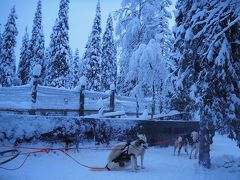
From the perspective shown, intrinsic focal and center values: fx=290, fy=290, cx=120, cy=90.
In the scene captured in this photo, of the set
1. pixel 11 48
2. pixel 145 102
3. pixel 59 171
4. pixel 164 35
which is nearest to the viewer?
pixel 59 171

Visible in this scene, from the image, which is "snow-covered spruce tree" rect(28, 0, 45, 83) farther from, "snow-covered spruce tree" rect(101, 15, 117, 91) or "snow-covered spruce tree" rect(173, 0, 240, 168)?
"snow-covered spruce tree" rect(173, 0, 240, 168)

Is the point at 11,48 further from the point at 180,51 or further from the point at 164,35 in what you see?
the point at 180,51

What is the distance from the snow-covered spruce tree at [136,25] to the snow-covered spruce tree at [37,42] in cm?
2801

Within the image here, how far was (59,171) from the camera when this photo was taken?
8.49 meters

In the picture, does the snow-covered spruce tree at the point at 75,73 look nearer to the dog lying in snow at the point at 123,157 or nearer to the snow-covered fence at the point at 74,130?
the snow-covered fence at the point at 74,130

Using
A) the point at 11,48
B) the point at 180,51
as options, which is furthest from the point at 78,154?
the point at 11,48

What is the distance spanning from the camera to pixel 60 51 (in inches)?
1489

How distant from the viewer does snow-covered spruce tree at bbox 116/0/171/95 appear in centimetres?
1731

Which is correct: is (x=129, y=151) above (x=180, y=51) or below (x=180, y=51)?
Result: below

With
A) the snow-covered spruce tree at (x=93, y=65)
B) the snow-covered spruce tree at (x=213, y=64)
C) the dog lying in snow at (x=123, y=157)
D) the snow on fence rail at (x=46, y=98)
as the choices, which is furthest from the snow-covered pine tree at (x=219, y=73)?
the snow-covered spruce tree at (x=93, y=65)

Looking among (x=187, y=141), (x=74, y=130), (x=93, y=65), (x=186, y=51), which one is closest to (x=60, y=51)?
(x=93, y=65)

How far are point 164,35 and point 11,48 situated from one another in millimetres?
30625

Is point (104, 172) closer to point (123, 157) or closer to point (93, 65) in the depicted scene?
point (123, 157)

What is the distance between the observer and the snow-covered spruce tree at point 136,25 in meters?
17.3
